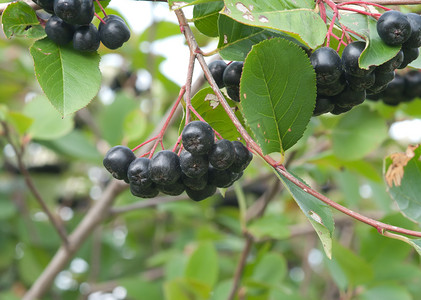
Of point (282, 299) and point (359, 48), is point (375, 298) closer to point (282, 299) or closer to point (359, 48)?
point (282, 299)

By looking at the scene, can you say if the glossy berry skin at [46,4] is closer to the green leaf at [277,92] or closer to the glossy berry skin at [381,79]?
the green leaf at [277,92]

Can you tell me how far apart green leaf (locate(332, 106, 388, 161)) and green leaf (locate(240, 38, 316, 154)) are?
1032 mm

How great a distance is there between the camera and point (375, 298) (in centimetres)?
207

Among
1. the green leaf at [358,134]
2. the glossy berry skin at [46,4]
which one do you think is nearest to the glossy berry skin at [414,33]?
the glossy berry skin at [46,4]

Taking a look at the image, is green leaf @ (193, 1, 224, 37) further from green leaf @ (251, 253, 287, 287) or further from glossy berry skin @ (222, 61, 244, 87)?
green leaf @ (251, 253, 287, 287)

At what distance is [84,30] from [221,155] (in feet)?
1.33

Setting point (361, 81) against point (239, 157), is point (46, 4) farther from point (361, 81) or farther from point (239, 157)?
point (361, 81)

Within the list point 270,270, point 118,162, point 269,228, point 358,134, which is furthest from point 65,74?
point 270,270

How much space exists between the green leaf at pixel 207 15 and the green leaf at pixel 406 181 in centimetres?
55

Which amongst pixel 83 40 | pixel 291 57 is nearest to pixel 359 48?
pixel 291 57

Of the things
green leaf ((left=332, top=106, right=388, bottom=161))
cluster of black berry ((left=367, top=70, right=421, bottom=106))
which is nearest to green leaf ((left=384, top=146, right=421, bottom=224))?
cluster of black berry ((left=367, top=70, right=421, bottom=106))

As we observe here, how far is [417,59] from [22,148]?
1.38 m

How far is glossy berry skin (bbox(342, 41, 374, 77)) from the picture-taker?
963mm

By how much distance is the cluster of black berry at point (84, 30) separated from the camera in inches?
41.8
